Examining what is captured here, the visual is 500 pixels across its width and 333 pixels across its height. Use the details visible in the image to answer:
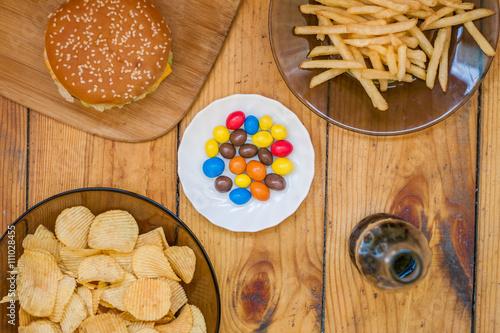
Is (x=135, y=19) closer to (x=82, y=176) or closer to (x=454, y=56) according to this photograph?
(x=82, y=176)

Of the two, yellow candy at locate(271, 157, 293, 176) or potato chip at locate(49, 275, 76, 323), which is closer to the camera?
potato chip at locate(49, 275, 76, 323)

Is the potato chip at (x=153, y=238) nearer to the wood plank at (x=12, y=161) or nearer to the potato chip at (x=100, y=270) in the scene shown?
the potato chip at (x=100, y=270)

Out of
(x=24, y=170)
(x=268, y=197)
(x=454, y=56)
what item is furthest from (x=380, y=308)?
(x=24, y=170)

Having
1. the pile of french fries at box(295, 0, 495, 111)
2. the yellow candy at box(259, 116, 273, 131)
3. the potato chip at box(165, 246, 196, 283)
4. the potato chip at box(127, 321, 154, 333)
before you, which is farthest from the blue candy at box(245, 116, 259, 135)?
the potato chip at box(127, 321, 154, 333)

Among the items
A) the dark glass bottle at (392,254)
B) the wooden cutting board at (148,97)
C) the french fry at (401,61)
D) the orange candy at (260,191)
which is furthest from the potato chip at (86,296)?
the french fry at (401,61)

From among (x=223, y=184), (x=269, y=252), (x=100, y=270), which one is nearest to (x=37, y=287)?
(x=100, y=270)

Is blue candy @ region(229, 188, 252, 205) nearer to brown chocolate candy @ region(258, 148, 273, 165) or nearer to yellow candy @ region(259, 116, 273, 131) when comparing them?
brown chocolate candy @ region(258, 148, 273, 165)
